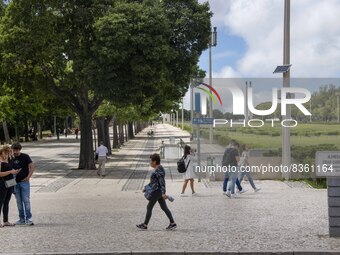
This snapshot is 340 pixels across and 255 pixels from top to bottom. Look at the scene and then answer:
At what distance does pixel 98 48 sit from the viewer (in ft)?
85.5

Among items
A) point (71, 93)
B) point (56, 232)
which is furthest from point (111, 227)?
point (71, 93)

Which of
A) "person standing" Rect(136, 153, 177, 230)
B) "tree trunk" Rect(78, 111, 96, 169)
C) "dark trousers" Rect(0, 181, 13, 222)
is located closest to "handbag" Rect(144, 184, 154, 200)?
"person standing" Rect(136, 153, 177, 230)

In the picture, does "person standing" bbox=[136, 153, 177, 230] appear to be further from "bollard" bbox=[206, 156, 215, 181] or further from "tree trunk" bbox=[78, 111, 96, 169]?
"tree trunk" bbox=[78, 111, 96, 169]

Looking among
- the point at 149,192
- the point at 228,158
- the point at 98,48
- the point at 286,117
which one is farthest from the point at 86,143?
the point at 149,192

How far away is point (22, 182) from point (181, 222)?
3327 millimetres

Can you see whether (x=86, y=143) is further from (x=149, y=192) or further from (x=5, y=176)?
(x=149, y=192)

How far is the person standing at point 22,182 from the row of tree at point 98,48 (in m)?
13.6

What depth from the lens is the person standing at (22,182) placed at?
11750 mm

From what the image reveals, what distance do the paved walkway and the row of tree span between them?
6.80m

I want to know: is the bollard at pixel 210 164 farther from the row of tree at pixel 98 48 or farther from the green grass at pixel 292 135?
the row of tree at pixel 98 48

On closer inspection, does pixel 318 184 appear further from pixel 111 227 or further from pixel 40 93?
pixel 40 93

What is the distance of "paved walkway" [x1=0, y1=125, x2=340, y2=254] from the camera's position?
30.8 ft

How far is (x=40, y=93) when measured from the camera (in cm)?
3225

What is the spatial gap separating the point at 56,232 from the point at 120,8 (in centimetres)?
1725
